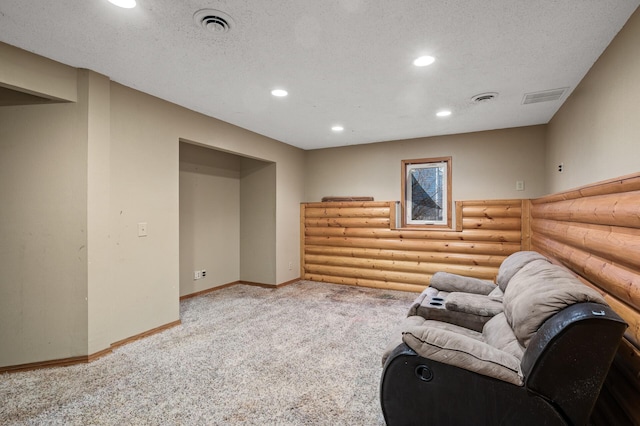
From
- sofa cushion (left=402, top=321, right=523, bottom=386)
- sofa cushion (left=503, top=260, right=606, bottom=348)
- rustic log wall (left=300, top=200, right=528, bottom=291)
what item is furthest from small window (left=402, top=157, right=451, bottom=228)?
sofa cushion (left=402, top=321, right=523, bottom=386)

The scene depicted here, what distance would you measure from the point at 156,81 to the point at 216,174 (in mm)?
2212

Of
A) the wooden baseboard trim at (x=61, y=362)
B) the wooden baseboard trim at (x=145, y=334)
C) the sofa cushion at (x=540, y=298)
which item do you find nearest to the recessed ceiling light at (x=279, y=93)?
the sofa cushion at (x=540, y=298)

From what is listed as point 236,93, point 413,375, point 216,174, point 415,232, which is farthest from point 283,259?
point 413,375

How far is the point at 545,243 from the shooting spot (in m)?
3.02

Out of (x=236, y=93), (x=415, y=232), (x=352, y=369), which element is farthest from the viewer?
(x=415, y=232)

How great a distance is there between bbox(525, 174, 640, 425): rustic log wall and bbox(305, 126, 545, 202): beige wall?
2.24 meters

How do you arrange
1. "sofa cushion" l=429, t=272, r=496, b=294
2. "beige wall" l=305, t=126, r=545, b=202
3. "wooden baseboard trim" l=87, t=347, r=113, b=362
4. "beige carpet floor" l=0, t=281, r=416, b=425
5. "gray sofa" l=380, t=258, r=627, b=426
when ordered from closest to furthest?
"gray sofa" l=380, t=258, r=627, b=426
"beige carpet floor" l=0, t=281, r=416, b=425
"wooden baseboard trim" l=87, t=347, r=113, b=362
"sofa cushion" l=429, t=272, r=496, b=294
"beige wall" l=305, t=126, r=545, b=202

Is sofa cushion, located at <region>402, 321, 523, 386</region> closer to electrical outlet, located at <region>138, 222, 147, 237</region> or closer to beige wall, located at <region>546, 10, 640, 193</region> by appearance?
beige wall, located at <region>546, 10, 640, 193</region>

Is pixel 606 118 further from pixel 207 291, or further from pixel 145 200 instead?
pixel 207 291

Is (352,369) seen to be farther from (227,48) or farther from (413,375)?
(227,48)

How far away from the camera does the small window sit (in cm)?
464

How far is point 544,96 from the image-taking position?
3.00m

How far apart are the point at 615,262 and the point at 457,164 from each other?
3204 mm

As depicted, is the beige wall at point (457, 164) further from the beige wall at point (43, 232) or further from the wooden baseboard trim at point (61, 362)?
the wooden baseboard trim at point (61, 362)
